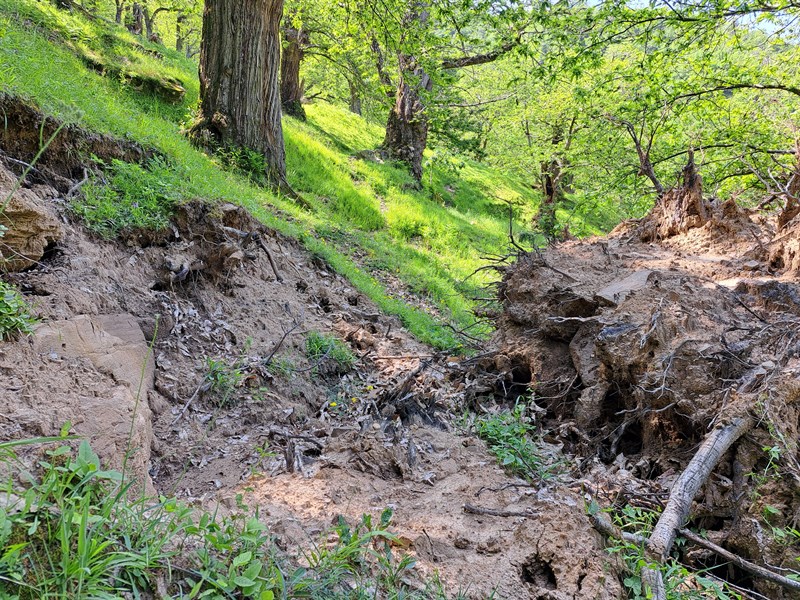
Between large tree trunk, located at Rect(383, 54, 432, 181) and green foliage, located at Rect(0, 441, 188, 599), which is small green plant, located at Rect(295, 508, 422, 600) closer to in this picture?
green foliage, located at Rect(0, 441, 188, 599)

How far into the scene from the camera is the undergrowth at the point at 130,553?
55.6 inches

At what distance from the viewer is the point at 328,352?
4543 mm

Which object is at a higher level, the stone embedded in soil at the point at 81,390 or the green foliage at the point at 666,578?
the stone embedded in soil at the point at 81,390

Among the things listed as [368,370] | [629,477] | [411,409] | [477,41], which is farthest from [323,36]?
[629,477]

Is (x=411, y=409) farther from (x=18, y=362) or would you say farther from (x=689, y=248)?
(x=689, y=248)

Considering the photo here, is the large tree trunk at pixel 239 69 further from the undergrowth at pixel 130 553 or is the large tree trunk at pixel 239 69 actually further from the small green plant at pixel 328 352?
the undergrowth at pixel 130 553

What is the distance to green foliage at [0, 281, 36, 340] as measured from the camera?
8.14 ft

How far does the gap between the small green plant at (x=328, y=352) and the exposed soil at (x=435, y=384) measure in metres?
0.06

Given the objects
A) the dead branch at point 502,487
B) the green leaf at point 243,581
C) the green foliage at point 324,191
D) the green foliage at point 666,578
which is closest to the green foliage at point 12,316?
the green foliage at point 324,191

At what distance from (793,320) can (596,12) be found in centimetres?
558

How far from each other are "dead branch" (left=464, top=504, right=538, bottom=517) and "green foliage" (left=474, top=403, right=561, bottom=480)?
518 millimetres

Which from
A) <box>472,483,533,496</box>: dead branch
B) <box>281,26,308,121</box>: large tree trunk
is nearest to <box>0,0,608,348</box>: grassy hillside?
<box>281,26,308,121</box>: large tree trunk

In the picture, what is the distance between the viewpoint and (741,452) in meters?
2.74

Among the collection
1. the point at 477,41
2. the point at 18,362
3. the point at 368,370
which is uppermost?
the point at 477,41
